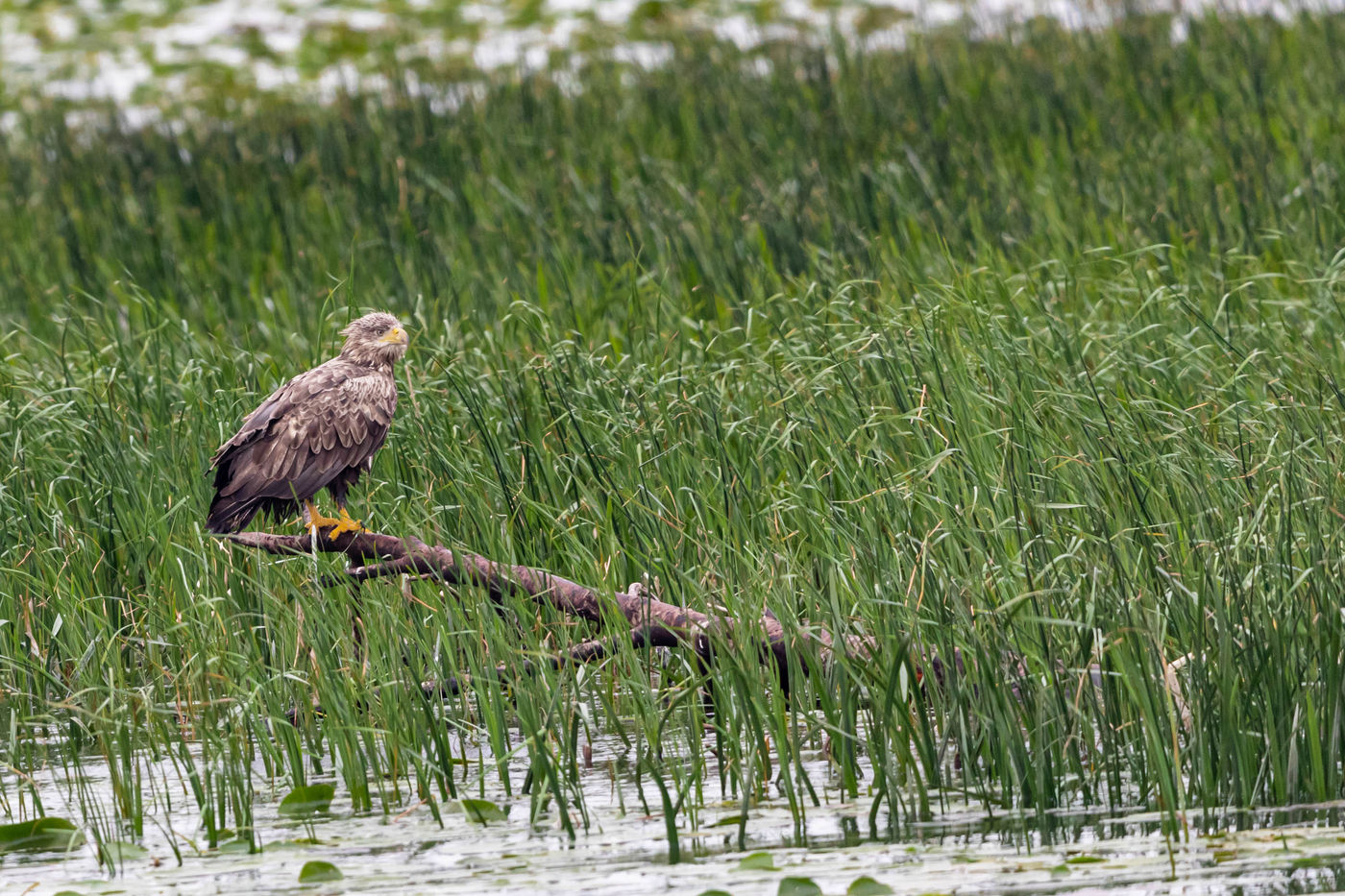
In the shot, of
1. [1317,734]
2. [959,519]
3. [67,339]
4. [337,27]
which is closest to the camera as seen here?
[1317,734]

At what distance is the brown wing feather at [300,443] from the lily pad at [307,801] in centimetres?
109

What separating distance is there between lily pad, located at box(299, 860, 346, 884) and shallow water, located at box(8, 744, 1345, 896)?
0.08 ft

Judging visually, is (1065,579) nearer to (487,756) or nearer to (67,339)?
(487,756)

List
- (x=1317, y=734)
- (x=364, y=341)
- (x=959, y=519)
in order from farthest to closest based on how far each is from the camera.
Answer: (x=364, y=341) < (x=959, y=519) < (x=1317, y=734)

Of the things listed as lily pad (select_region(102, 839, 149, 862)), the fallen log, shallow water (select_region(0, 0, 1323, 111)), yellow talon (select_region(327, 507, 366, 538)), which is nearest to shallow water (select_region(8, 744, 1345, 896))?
lily pad (select_region(102, 839, 149, 862))

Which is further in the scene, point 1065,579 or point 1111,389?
point 1111,389

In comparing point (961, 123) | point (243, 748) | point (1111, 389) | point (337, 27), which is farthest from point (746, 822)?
point (337, 27)

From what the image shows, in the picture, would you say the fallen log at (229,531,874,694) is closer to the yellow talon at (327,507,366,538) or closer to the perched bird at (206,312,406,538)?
the yellow talon at (327,507,366,538)

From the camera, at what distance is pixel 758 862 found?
3279 mm

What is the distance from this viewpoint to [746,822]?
3.58m

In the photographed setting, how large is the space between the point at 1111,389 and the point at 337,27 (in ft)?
45.8

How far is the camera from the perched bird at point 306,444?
4844mm

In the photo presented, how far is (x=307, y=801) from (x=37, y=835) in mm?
580

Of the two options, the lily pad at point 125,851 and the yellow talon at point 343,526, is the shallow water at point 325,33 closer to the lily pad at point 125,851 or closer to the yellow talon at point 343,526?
the yellow talon at point 343,526
